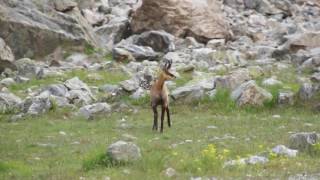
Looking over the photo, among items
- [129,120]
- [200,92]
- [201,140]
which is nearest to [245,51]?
[200,92]

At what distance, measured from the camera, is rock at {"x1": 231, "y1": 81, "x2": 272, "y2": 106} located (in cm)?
2414

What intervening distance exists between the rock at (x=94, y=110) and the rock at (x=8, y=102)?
2.51 metres

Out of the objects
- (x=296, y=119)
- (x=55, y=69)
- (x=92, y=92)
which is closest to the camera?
(x=296, y=119)

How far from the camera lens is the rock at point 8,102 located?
24.9 m

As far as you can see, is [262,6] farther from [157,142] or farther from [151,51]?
[157,142]

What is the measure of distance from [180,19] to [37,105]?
1960 cm

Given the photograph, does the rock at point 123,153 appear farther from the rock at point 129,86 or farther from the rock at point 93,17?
the rock at point 93,17

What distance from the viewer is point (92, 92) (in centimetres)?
2783

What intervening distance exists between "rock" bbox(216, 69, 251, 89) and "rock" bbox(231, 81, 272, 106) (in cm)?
137

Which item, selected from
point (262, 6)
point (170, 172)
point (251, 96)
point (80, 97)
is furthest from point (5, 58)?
point (262, 6)

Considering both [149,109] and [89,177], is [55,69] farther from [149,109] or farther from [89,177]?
[89,177]

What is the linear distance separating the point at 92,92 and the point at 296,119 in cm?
921

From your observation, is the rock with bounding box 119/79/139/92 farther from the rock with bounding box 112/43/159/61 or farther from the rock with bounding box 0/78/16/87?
the rock with bounding box 112/43/159/61

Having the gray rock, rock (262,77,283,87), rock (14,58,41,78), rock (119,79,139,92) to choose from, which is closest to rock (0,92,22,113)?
the gray rock
